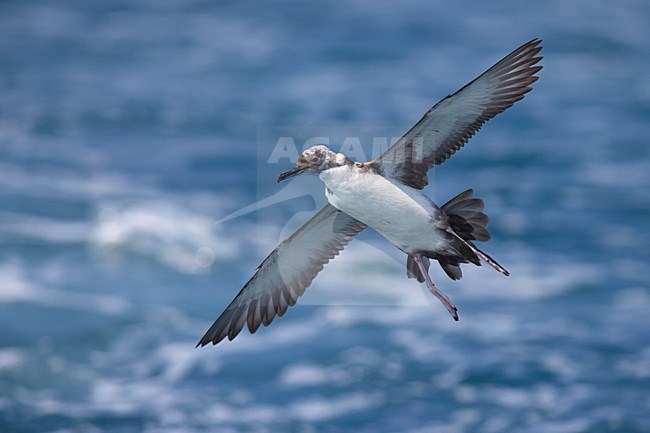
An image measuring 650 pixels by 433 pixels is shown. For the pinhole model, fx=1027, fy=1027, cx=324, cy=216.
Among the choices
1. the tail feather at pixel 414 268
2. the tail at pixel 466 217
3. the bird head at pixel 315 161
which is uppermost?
the bird head at pixel 315 161

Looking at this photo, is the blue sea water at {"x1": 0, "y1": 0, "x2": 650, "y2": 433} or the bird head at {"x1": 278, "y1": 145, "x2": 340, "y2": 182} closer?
the bird head at {"x1": 278, "y1": 145, "x2": 340, "y2": 182}

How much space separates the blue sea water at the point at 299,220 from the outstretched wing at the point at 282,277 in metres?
12.2

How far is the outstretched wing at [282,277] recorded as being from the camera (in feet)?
39.0

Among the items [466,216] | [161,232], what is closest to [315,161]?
[466,216]

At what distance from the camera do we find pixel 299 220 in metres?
28.5

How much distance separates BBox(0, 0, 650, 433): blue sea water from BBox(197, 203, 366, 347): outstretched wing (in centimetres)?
1222

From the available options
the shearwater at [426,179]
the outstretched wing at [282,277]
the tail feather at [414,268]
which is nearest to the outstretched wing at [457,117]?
the shearwater at [426,179]

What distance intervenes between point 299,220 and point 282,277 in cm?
1633

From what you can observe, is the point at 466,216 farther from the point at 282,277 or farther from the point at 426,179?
the point at 282,277

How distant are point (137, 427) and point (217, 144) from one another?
32.6 feet

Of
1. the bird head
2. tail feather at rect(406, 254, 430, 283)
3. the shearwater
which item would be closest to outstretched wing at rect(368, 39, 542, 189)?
the shearwater

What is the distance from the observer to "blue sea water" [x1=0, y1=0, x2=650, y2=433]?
25.5m

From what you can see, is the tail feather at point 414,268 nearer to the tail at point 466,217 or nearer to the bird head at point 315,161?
the tail at point 466,217

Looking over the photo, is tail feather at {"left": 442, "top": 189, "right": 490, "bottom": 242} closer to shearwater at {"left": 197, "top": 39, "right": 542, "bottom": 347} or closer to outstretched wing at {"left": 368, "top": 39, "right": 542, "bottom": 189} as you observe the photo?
shearwater at {"left": 197, "top": 39, "right": 542, "bottom": 347}
